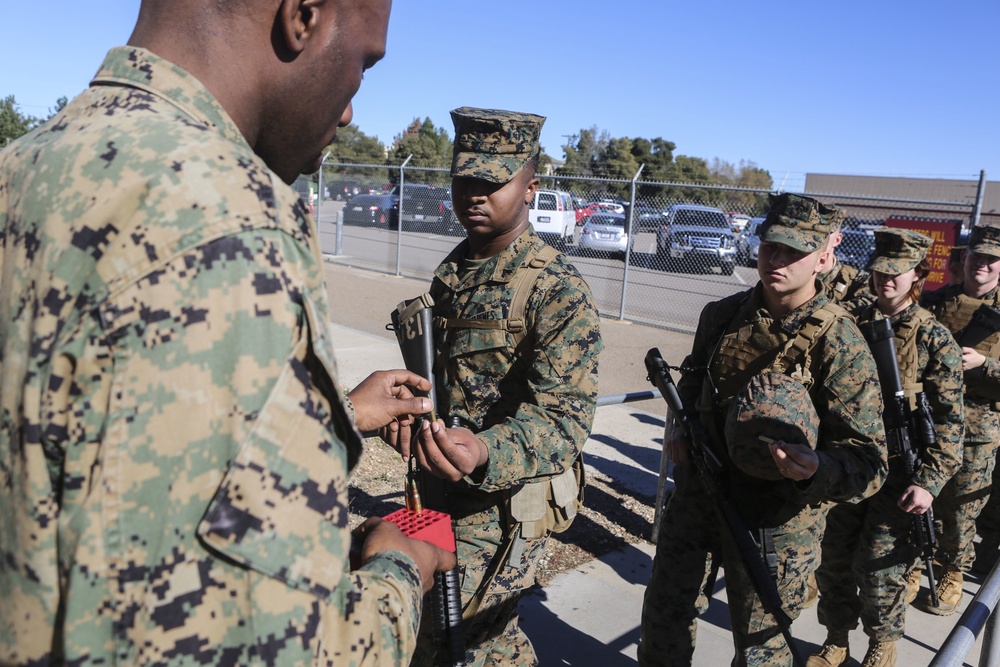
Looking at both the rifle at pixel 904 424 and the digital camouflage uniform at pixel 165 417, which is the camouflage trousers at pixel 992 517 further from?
the digital camouflage uniform at pixel 165 417

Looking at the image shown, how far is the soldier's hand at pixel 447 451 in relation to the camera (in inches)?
84.0

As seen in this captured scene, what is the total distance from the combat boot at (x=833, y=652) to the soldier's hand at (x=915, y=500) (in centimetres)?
71

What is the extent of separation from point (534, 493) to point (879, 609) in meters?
2.19

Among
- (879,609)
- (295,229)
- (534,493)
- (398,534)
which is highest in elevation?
(295,229)

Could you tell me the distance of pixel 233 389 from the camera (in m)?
0.78

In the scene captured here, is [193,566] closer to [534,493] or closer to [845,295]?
[534,493]

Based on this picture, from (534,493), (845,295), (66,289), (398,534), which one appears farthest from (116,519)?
(845,295)

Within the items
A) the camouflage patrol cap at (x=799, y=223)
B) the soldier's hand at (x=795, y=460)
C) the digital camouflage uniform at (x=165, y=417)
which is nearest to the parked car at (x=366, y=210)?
the camouflage patrol cap at (x=799, y=223)

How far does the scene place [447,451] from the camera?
2.13 meters

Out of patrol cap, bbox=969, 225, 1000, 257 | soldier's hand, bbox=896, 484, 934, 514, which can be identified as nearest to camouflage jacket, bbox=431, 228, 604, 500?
soldier's hand, bbox=896, 484, 934, 514

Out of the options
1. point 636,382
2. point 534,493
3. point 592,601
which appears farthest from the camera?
point 636,382

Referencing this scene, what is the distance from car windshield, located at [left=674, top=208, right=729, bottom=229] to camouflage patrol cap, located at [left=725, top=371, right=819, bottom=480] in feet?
39.9

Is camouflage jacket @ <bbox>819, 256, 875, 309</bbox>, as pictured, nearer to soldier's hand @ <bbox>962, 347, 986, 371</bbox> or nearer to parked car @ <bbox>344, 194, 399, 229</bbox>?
soldier's hand @ <bbox>962, 347, 986, 371</bbox>

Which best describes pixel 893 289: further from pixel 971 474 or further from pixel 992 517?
pixel 992 517
